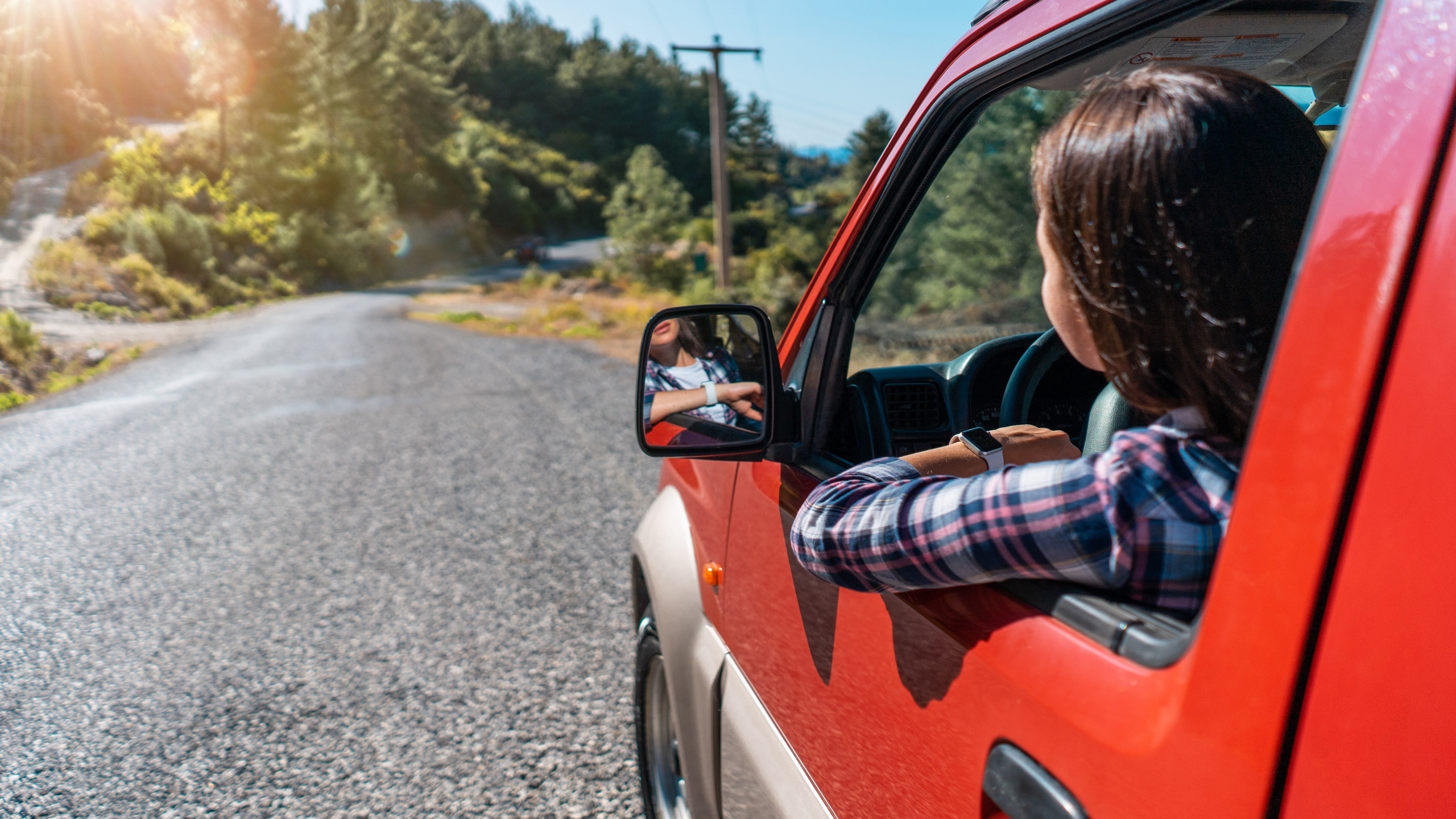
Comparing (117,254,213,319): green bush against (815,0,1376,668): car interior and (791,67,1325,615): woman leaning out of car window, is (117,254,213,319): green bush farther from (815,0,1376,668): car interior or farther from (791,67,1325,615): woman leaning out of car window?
(791,67,1325,615): woman leaning out of car window

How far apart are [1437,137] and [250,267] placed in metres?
43.2

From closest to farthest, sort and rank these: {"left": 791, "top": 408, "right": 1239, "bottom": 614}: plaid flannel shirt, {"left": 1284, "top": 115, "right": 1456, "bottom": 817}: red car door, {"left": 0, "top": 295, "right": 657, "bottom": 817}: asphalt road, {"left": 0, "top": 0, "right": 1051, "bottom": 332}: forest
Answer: {"left": 1284, "top": 115, "right": 1456, "bottom": 817}: red car door
{"left": 791, "top": 408, "right": 1239, "bottom": 614}: plaid flannel shirt
{"left": 0, "top": 295, "right": 657, "bottom": 817}: asphalt road
{"left": 0, "top": 0, "right": 1051, "bottom": 332}: forest

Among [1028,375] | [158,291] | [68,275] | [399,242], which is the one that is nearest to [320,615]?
[1028,375]

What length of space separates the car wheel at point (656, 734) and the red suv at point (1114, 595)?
0.39m

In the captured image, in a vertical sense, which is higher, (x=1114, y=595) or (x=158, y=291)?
(x=1114, y=595)

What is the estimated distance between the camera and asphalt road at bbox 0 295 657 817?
281 centimetres

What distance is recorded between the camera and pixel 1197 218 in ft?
2.52

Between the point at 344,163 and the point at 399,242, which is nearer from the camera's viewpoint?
the point at 344,163

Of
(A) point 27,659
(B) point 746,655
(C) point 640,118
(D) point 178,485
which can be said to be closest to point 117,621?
(A) point 27,659

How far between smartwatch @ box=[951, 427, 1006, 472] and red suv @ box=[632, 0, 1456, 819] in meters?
0.22

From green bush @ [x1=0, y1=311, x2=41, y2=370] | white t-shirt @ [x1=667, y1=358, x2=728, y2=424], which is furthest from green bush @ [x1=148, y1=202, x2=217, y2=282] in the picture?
white t-shirt @ [x1=667, y1=358, x2=728, y2=424]

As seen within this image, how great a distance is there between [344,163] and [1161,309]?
55.9 metres

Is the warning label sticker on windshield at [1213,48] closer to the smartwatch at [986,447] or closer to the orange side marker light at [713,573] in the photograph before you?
the smartwatch at [986,447]

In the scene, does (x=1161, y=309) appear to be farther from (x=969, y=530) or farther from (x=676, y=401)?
(x=676, y=401)
